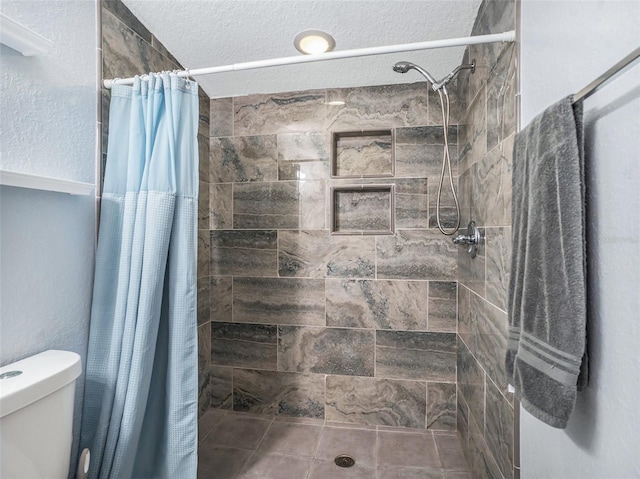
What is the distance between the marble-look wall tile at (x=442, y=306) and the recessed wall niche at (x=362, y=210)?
46 cm

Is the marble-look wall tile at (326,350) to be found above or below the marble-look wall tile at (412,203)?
below

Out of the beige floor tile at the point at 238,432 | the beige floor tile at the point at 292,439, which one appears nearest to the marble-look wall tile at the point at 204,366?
the beige floor tile at the point at 238,432

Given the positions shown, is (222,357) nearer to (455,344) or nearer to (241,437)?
(241,437)

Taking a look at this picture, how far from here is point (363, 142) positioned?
2.03 meters

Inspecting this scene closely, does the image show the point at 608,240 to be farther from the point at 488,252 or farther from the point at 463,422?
the point at 463,422

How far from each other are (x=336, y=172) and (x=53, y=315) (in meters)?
1.59

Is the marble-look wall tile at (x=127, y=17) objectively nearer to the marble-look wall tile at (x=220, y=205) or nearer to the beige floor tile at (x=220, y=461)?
the marble-look wall tile at (x=220, y=205)

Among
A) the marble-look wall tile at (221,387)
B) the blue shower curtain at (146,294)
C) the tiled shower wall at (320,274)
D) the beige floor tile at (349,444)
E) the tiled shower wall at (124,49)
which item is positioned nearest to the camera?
the blue shower curtain at (146,294)

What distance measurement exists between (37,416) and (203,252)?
1248 millimetres

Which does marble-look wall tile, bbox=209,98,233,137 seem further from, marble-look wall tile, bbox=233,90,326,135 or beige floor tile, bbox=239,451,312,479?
beige floor tile, bbox=239,451,312,479

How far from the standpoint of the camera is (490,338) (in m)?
1.23

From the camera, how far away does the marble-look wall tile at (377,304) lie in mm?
1874

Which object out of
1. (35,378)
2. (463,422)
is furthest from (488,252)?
(35,378)

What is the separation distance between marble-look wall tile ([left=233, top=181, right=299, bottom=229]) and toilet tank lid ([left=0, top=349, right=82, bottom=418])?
1.22 m
